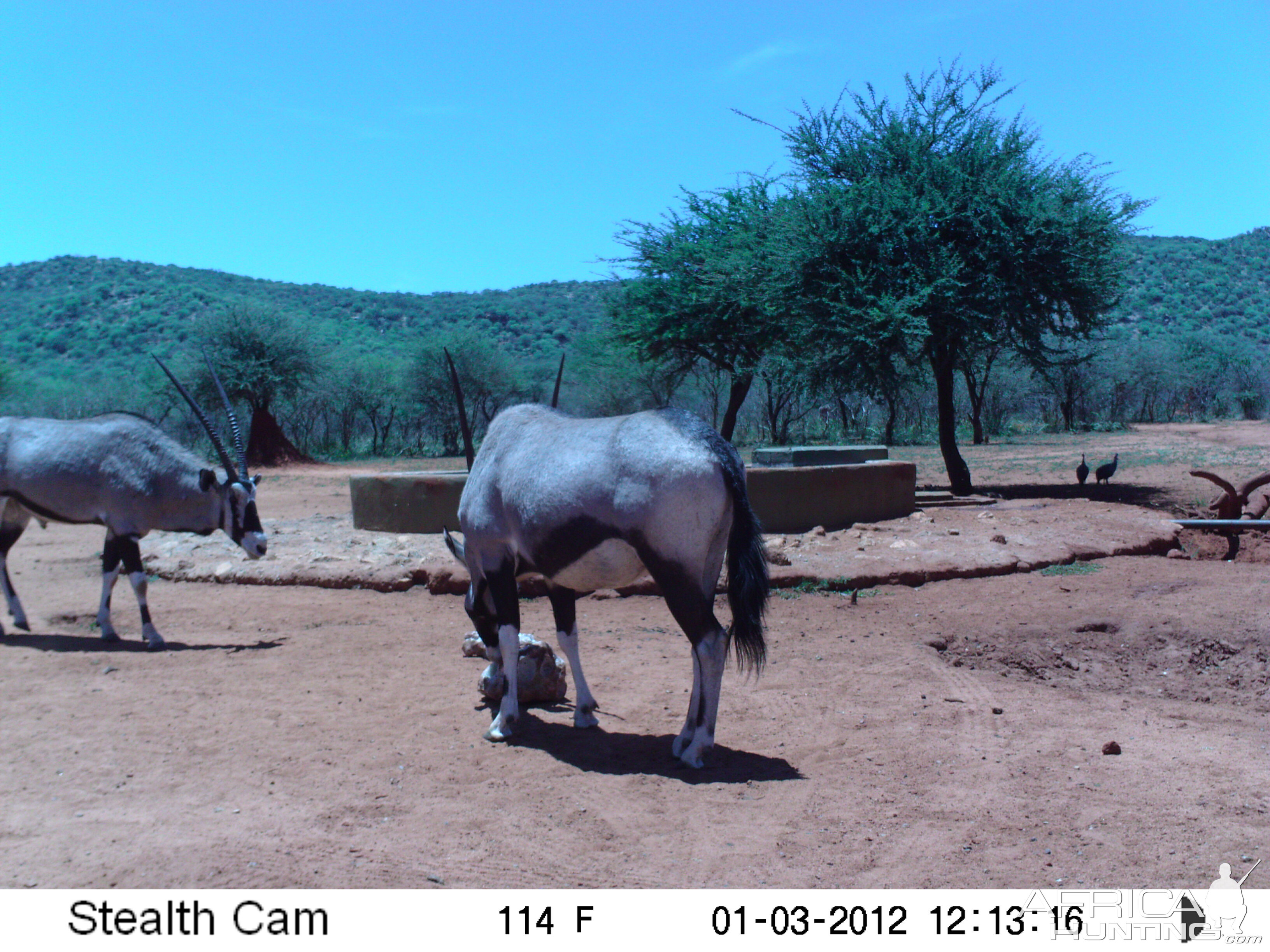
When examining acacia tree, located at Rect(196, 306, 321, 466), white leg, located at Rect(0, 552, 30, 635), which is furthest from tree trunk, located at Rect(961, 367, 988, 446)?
white leg, located at Rect(0, 552, 30, 635)

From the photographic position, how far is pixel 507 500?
17.7 ft

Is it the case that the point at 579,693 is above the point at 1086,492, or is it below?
below

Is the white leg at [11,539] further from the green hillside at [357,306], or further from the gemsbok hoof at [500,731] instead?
the green hillside at [357,306]

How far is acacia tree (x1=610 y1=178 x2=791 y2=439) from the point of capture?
2039cm

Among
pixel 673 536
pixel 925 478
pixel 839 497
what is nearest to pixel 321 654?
pixel 673 536

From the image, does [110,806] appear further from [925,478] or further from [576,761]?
[925,478]

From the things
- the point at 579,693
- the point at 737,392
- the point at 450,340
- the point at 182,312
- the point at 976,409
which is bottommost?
the point at 579,693

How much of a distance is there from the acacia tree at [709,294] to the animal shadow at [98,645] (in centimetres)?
1375

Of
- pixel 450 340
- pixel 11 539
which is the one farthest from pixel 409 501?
pixel 450 340

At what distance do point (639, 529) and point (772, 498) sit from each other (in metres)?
7.44

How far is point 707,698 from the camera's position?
4.92 m

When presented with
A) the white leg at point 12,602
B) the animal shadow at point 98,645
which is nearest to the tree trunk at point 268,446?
the white leg at point 12,602

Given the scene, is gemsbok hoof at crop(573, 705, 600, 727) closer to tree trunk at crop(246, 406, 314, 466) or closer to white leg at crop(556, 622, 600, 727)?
white leg at crop(556, 622, 600, 727)

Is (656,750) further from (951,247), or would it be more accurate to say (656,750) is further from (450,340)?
(450,340)
